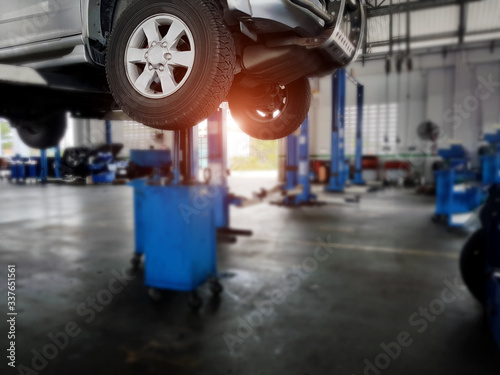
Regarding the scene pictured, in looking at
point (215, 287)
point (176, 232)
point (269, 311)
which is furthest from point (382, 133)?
point (176, 232)

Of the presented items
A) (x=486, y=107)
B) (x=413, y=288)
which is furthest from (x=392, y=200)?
(x=413, y=288)

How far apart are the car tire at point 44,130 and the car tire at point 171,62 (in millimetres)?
1073

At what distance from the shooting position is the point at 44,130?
212cm

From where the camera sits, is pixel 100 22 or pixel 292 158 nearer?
pixel 100 22

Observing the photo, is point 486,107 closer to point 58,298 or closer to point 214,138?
point 214,138

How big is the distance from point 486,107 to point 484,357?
1415 centimetres

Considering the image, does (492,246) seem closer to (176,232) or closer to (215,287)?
(215,287)

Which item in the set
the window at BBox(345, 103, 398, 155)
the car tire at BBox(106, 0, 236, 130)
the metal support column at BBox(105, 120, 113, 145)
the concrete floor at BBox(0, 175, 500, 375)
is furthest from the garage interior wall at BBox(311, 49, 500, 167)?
the car tire at BBox(106, 0, 236, 130)

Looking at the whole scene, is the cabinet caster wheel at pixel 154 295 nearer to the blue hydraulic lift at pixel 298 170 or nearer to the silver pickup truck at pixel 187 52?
the silver pickup truck at pixel 187 52

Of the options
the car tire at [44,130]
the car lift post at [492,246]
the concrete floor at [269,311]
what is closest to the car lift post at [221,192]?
the concrete floor at [269,311]

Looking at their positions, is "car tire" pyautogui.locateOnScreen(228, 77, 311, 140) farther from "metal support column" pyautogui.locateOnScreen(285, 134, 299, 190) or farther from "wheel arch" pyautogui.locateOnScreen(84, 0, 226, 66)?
"metal support column" pyautogui.locateOnScreen(285, 134, 299, 190)

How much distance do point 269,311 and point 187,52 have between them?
3.43m

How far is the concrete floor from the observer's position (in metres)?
3.15

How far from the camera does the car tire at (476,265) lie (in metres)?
4.05
